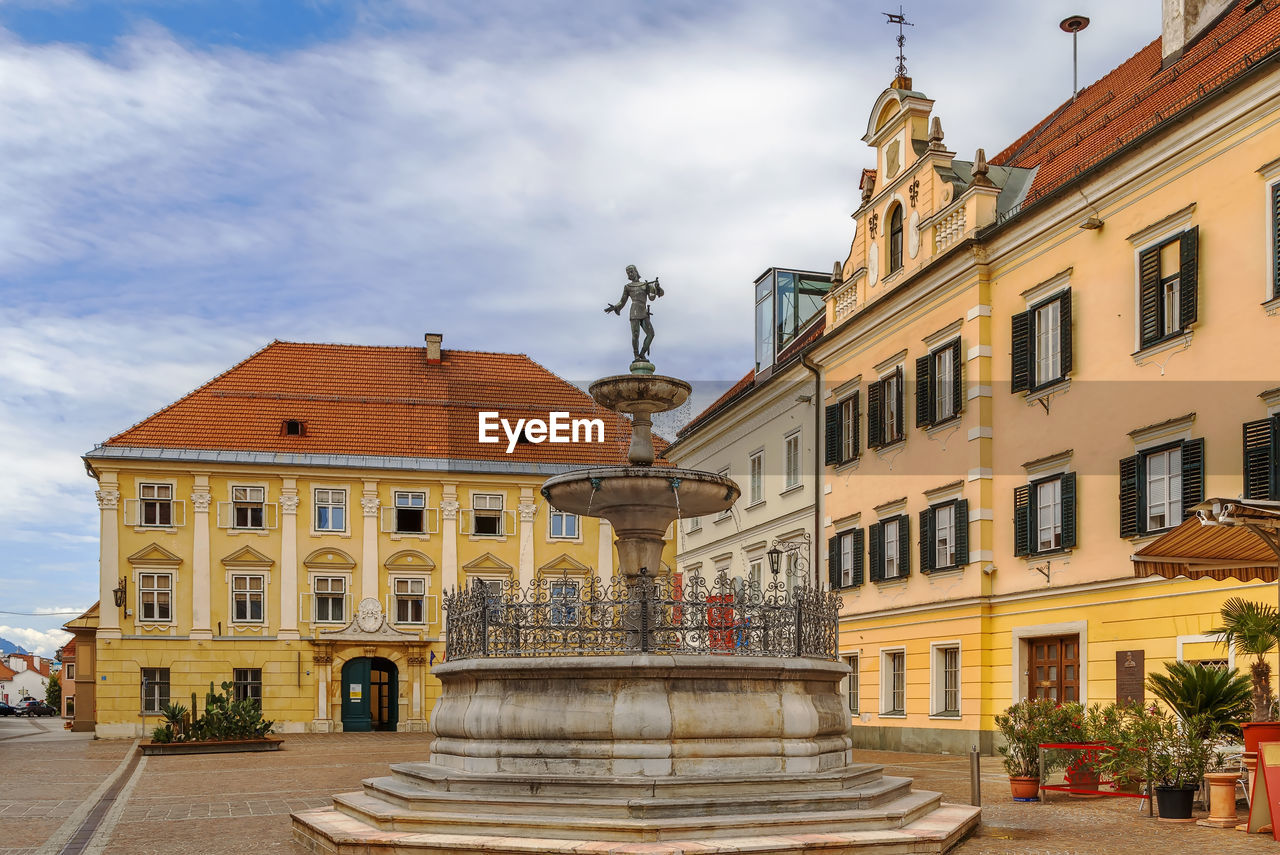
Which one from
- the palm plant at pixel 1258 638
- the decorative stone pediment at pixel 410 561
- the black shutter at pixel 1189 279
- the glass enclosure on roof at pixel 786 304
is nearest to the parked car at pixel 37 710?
the decorative stone pediment at pixel 410 561

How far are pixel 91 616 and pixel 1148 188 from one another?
141 feet

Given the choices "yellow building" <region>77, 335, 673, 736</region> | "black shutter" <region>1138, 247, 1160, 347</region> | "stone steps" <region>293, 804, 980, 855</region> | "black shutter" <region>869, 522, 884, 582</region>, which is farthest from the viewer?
"yellow building" <region>77, 335, 673, 736</region>

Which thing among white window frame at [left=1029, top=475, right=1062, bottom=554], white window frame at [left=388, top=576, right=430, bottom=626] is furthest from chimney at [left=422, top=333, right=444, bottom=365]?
white window frame at [left=1029, top=475, right=1062, bottom=554]

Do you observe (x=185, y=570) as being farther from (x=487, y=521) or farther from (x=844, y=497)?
(x=844, y=497)

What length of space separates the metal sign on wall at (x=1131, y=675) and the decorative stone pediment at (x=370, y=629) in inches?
1101

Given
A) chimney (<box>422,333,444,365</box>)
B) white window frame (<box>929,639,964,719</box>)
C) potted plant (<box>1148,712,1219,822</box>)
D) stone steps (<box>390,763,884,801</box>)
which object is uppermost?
chimney (<box>422,333,444,365</box>)

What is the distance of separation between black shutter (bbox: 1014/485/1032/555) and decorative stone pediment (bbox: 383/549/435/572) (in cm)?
2569

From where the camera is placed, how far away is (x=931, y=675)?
26.8 m

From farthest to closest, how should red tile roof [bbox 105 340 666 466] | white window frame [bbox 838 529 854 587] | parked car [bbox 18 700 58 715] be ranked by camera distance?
parked car [bbox 18 700 58 715] → red tile roof [bbox 105 340 666 466] → white window frame [bbox 838 529 854 587]

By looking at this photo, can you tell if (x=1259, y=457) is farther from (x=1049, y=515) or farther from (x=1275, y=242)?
(x=1049, y=515)

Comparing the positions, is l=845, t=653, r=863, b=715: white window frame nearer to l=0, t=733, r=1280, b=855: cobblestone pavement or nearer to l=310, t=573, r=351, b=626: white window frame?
l=0, t=733, r=1280, b=855: cobblestone pavement

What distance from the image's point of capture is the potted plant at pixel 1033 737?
16.2 metres

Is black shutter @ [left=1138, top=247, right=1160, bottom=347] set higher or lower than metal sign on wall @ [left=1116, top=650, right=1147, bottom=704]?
higher

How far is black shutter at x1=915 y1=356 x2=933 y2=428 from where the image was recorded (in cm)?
2722
